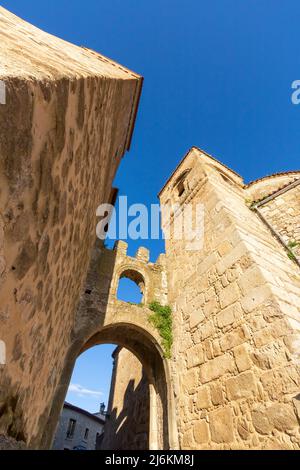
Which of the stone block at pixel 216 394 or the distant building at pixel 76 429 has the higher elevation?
the distant building at pixel 76 429

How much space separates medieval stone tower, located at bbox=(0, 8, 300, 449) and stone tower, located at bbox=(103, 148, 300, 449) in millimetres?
23

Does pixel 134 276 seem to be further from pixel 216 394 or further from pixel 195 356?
pixel 216 394

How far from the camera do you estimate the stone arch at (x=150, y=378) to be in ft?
16.4

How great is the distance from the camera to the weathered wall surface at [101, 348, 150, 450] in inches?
319

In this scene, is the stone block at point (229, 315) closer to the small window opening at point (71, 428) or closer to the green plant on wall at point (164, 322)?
the green plant on wall at point (164, 322)

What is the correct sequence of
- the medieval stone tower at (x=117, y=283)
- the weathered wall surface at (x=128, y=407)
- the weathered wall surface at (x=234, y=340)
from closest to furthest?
1. the medieval stone tower at (x=117, y=283)
2. the weathered wall surface at (x=234, y=340)
3. the weathered wall surface at (x=128, y=407)

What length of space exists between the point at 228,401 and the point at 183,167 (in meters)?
7.54

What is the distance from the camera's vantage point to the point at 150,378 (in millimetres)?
6836

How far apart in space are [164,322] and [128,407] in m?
5.34

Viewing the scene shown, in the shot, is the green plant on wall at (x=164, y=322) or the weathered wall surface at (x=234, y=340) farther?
the green plant on wall at (x=164, y=322)

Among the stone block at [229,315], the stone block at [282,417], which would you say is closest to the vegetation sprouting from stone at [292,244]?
the stone block at [229,315]

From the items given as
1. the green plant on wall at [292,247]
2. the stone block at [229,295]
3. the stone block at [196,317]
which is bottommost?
the stone block at [229,295]

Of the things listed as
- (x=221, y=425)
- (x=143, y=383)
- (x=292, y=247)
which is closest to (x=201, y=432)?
(x=221, y=425)
